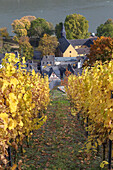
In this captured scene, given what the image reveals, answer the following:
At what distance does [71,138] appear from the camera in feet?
28.0

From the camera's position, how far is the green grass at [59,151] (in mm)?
6125

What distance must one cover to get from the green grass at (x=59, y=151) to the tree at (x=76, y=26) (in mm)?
64654

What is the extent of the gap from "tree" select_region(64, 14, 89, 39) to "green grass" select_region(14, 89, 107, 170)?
64.7m

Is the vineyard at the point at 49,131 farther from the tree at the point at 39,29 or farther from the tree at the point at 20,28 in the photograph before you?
the tree at the point at 39,29

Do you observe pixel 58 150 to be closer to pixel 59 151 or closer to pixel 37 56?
pixel 59 151

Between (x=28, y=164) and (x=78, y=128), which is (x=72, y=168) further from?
(x=78, y=128)

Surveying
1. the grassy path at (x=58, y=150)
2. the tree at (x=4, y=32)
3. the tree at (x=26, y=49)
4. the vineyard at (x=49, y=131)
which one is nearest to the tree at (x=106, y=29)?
the tree at (x=26, y=49)

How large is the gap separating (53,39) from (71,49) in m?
6.79

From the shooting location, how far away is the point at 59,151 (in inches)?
283

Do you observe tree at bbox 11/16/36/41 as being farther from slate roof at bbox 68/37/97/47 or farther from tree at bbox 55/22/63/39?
slate roof at bbox 68/37/97/47

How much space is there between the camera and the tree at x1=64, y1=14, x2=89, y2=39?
7025 cm

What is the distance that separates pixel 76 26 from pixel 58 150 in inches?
2727

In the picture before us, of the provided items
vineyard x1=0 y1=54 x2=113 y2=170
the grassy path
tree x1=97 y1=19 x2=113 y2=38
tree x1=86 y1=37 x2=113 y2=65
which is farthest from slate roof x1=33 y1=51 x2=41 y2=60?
vineyard x1=0 y1=54 x2=113 y2=170

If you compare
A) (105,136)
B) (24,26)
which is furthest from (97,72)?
(24,26)
